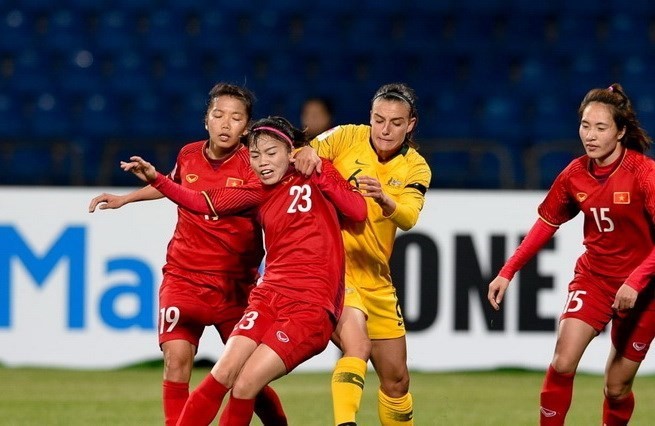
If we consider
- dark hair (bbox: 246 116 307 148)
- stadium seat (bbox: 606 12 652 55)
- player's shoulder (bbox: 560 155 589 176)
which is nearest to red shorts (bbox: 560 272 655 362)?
player's shoulder (bbox: 560 155 589 176)

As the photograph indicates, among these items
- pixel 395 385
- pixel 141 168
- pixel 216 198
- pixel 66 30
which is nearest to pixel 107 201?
pixel 141 168

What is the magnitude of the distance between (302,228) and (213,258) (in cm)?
72

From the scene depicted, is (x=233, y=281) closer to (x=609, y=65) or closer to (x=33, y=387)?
(x=33, y=387)

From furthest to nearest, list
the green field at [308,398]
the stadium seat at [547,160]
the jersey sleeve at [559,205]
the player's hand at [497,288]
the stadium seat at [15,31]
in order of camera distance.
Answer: the stadium seat at [15,31]
the stadium seat at [547,160]
the green field at [308,398]
the jersey sleeve at [559,205]
the player's hand at [497,288]

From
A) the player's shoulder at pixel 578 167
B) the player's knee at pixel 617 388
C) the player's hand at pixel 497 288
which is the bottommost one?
the player's knee at pixel 617 388

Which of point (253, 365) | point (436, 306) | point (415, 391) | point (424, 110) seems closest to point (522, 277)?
point (436, 306)

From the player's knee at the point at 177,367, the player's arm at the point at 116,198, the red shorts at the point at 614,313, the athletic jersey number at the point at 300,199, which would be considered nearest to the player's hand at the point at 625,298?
the red shorts at the point at 614,313

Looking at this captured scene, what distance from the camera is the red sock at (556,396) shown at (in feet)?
18.9

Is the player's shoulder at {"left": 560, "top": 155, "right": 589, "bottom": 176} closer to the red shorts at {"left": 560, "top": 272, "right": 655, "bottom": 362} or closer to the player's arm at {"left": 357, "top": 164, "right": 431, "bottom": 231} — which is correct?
the red shorts at {"left": 560, "top": 272, "right": 655, "bottom": 362}

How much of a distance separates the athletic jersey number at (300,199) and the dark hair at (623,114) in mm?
1448

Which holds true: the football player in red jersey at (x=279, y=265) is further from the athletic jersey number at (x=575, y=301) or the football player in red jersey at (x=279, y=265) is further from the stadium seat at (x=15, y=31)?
the stadium seat at (x=15, y=31)

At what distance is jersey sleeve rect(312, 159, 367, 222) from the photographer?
5.28m

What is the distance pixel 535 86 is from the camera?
11.5 metres

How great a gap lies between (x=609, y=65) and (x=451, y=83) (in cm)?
149
